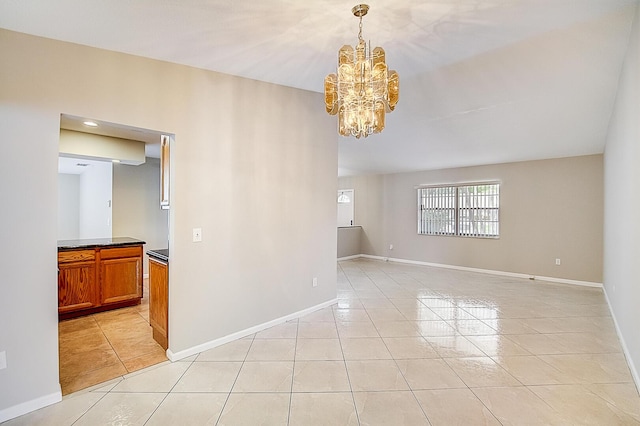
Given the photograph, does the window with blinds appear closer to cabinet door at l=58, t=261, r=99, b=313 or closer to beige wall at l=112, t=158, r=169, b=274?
beige wall at l=112, t=158, r=169, b=274

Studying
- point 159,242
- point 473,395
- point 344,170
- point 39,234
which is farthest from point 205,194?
point 344,170

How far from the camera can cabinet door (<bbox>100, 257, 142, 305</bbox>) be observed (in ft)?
12.9

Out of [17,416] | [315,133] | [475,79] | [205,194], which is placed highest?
[475,79]

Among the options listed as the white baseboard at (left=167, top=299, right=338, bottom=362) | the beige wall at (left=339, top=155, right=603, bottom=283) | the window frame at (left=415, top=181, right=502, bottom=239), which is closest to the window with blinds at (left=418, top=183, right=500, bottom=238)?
the window frame at (left=415, top=181, right=502, bottom=239)

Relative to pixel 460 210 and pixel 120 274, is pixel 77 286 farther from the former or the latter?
pixel 460 210

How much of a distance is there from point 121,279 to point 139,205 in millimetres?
2138

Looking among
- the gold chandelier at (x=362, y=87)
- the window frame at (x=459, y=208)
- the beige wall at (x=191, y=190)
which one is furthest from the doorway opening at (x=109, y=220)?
the window frame at (x=459, y=208)

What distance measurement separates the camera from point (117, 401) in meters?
2.12

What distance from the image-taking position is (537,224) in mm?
5953

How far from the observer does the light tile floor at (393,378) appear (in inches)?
77.6

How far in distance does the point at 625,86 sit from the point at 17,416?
5.50 m

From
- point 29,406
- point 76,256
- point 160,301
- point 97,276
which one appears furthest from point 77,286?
point 29,406

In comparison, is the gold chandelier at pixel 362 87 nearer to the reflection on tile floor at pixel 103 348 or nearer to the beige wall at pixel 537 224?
the reflection on tile floor at pixel 103 348

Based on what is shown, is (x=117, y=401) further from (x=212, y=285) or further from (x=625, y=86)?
(x=625, y=86)
